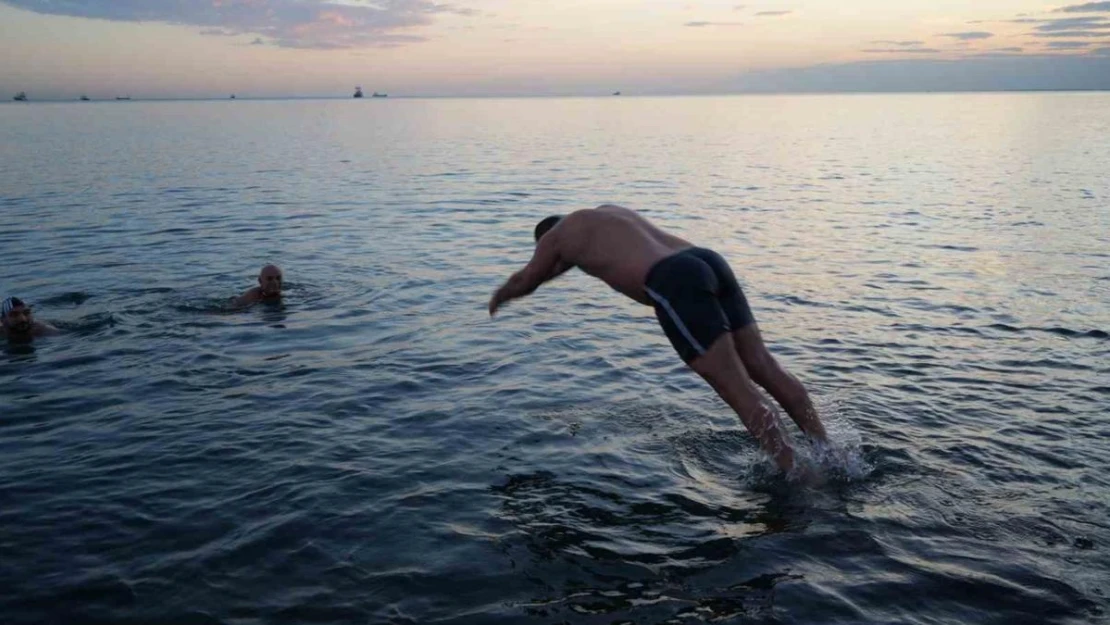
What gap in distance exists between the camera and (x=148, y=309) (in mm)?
13961

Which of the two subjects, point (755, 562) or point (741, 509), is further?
point (741, 509)

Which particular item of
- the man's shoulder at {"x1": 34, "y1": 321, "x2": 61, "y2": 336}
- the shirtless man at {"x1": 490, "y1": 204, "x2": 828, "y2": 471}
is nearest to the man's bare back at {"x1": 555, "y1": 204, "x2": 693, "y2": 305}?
the shirtless man at {"x1": 490, "y1": 204, "x2": 828, "y2": 471}

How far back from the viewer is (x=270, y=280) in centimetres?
1397

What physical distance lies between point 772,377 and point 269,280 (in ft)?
31.3

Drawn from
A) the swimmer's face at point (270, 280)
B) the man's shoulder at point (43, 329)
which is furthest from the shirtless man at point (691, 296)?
the man's shoulder at point (43, 329)

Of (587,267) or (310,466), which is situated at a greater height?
(587,267)

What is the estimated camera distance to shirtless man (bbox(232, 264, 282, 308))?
45.8 ft

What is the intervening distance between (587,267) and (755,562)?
2.63 m

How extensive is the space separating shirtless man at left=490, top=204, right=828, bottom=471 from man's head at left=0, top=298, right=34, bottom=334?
810 centimetres

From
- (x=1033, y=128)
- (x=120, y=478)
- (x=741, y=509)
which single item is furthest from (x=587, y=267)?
(x=1033, y=128)

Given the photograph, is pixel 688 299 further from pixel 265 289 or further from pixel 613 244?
pixel 265 289

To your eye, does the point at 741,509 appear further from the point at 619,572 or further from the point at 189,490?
the point at 189,490

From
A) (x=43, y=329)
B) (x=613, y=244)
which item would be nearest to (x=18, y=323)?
(x=43, y=329)

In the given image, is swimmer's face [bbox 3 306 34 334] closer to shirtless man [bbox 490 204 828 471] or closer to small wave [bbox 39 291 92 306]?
small wave [bbox 39 291 92 306]
